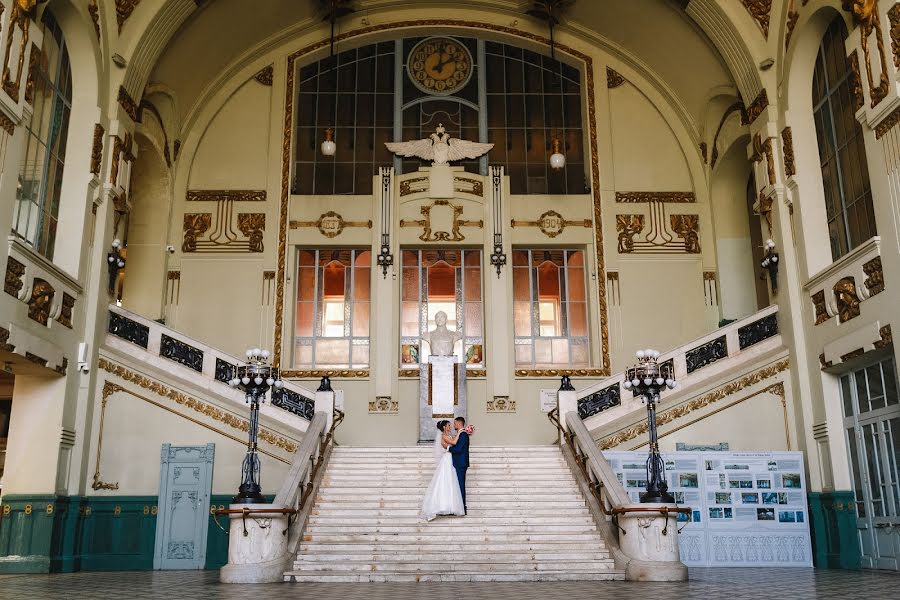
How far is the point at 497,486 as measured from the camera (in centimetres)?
1256

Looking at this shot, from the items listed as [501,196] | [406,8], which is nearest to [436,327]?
[501,196]

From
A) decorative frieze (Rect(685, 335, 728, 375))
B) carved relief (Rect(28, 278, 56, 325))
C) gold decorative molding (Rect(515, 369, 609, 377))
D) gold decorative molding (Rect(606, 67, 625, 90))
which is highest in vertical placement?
gold decorative molding (Rect(606, 67, 625, 90))

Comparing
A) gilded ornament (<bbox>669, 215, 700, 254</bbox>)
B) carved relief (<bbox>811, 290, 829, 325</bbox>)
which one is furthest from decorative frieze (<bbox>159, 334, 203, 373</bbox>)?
gilded ornament (<bbox>669, 215, 700, 254</bbox>)

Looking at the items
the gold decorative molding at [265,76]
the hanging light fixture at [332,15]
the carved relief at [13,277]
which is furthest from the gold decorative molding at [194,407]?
the gold decorative molding at [265,76]

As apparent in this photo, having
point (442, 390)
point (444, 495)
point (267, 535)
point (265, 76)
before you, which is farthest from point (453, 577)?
point (265, 76)

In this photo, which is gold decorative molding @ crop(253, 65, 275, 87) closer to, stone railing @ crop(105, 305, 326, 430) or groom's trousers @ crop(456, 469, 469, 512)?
stone railing @ crop(105, 305, 326, 430)

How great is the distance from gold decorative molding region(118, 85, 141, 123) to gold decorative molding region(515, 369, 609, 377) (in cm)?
842

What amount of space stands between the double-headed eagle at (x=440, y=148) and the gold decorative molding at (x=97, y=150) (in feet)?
20.4

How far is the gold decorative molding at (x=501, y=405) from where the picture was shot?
16766 mm

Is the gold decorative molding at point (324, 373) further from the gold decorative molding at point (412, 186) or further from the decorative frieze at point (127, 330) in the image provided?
the gold decorative molding at point (412, 186)

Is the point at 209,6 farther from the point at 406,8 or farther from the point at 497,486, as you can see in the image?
the point at 497,486

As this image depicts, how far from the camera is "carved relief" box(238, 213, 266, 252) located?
17391 millimetres

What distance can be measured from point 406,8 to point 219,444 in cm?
1054

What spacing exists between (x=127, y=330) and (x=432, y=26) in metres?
9.47
